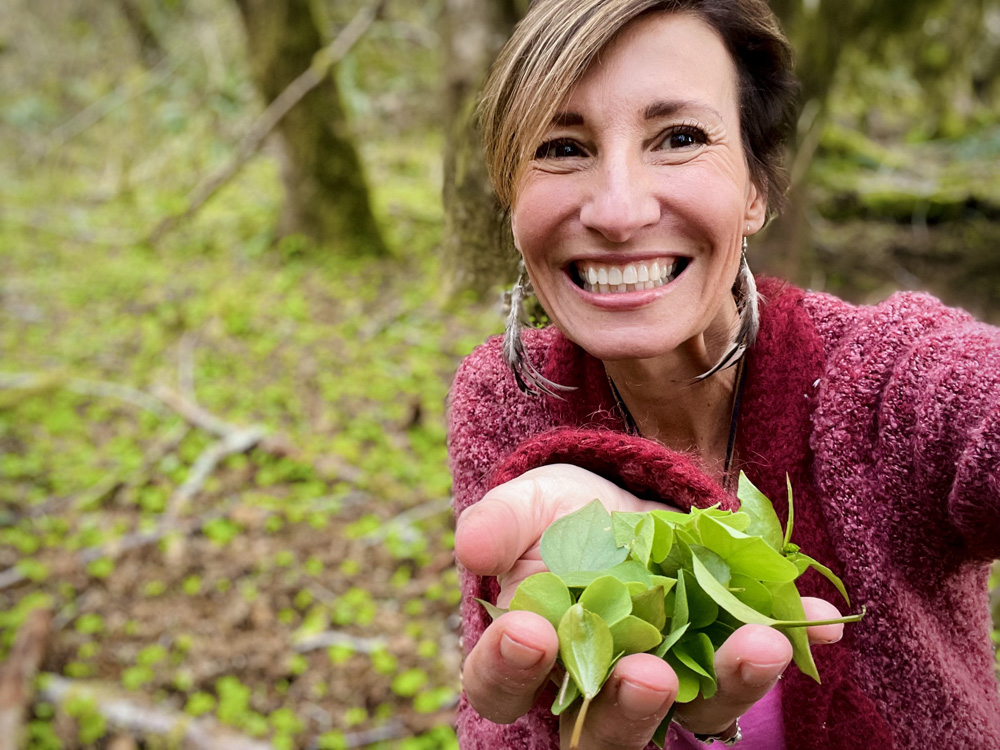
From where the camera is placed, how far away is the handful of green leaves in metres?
0.83

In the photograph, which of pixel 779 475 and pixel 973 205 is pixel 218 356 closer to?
pixel 779 475

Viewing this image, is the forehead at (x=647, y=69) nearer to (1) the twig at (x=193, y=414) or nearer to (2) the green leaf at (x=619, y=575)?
(2) the green leaf at (x=619, y=575)

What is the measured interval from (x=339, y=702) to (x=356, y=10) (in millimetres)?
7800

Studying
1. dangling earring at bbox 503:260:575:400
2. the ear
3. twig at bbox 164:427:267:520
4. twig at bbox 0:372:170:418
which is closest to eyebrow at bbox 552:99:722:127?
the ear

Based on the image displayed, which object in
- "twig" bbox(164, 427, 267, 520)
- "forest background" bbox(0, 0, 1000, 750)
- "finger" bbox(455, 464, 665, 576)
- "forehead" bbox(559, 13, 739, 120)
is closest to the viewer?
"finger" bbox(455, 464, 665, 576)

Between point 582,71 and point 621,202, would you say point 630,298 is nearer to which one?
point 621,202

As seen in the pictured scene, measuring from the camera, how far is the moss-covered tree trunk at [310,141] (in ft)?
19.7

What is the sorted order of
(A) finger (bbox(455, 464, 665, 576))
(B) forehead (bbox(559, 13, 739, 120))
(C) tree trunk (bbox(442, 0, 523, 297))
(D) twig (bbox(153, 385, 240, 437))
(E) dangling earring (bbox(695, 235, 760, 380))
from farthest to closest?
(D) twig (bbox(153, 385, 240, 437)), (C) tree trunk (bbox(442, 0, 523, 297)), (E) dangling earring (bbox(695, 235, 760, 380)), (B) forehead (bbox(559, 13, 739, 120)), (A) finger (bbox(455, 464, 665, 576))

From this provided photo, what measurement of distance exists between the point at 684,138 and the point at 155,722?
2.68m

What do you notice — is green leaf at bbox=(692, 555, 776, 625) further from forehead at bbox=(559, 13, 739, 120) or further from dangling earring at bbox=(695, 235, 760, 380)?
forehead at bbox=(559, 13, 739, 120)

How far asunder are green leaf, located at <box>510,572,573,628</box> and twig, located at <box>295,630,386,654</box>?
2.42 m

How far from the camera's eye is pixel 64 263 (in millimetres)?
7500

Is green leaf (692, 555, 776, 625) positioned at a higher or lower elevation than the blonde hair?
lower

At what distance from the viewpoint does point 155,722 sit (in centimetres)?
272
